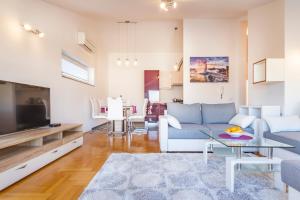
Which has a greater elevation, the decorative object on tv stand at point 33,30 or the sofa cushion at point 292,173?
the decorative object on tv stand at point 33,30

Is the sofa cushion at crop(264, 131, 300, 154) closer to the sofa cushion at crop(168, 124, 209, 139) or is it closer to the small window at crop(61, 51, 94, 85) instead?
the sofa cushion at crop(168, 124, 209, 139)

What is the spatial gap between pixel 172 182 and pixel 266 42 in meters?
3.82

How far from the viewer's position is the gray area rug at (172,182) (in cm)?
183

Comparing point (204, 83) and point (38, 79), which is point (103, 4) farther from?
point (204, 83)

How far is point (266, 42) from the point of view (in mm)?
4434

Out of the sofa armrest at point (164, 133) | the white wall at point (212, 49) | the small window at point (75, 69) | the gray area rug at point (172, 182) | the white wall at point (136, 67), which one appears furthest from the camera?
the white wall at point (136, 67)

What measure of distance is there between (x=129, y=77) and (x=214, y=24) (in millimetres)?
4115

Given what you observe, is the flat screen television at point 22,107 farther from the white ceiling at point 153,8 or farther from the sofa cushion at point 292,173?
the sofa cushion at point 292,173

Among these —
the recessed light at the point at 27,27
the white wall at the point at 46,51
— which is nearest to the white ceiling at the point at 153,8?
the white wall at the point at 46,51

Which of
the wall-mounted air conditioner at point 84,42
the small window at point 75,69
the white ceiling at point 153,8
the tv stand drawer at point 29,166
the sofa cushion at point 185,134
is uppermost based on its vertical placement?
the white ceiling at point 153,8

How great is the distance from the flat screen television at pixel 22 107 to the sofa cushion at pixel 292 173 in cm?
277

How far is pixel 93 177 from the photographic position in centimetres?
230

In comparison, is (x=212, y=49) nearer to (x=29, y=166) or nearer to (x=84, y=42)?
(x=84, y=42)

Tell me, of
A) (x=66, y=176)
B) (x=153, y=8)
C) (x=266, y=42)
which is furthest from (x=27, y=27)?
(x=266, y=42)
